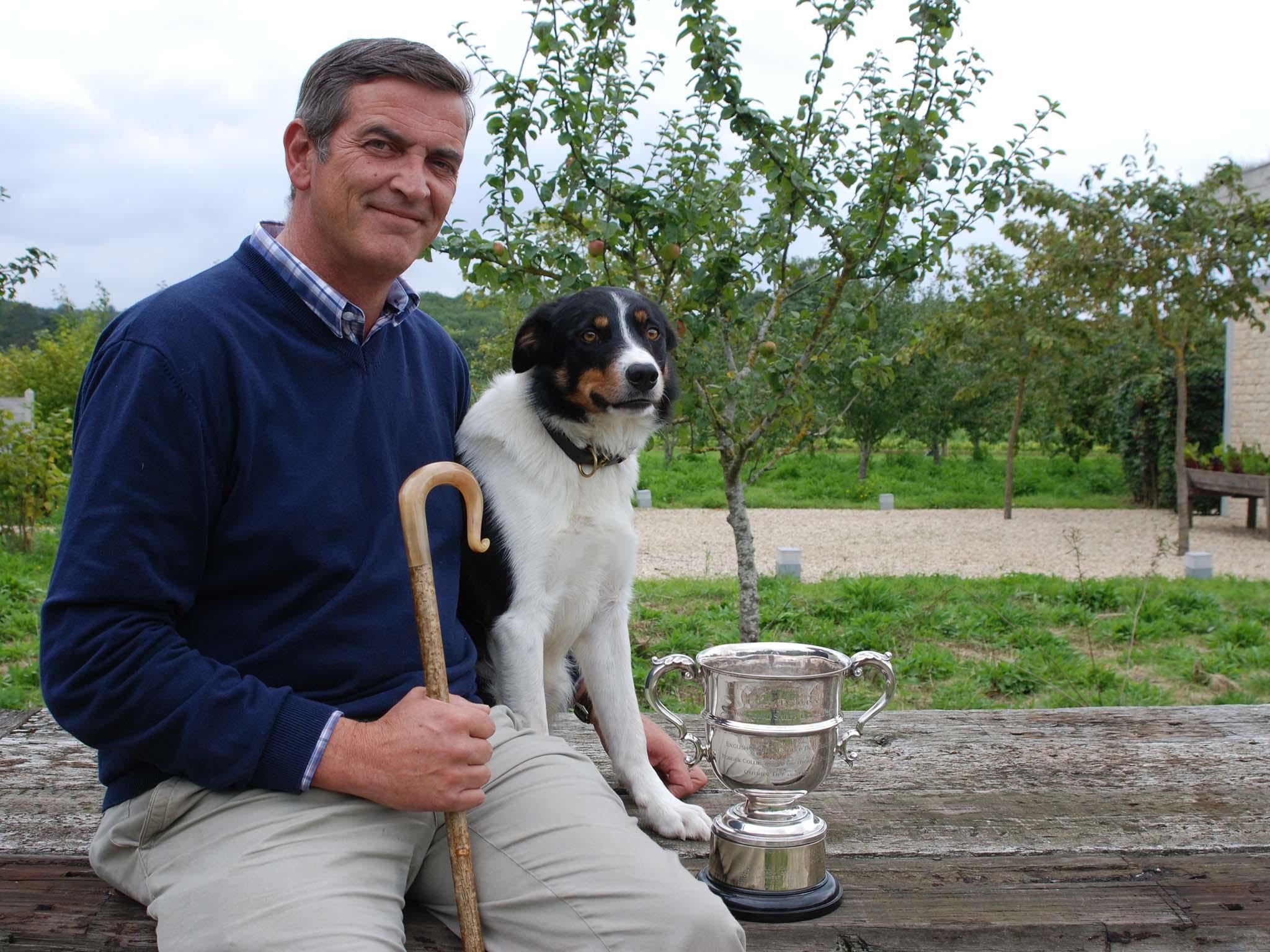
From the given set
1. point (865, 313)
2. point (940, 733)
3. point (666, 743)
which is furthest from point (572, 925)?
point (865, 313)

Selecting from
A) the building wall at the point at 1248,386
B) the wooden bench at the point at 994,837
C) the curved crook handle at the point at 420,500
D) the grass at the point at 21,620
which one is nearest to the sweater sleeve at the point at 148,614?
the curved crook handle at the point at 420,500

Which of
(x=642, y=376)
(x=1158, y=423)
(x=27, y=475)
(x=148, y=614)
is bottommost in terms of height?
(x=27, y=475)

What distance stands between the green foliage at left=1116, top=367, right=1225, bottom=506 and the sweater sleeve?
58.8 ft

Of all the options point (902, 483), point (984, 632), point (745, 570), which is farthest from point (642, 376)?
point (902, 483)

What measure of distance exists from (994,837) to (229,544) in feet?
5.59

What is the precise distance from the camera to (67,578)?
64.8 inches

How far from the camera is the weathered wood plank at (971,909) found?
1859mm

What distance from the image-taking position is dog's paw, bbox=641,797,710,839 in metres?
2.36

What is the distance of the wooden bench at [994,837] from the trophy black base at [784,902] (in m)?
0.02

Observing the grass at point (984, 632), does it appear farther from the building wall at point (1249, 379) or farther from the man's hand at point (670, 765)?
the building wall at point (1249, 379)

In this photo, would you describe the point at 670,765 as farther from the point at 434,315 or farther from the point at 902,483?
the point at 434,315

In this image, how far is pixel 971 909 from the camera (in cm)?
195

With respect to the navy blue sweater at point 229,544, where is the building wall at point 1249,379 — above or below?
above

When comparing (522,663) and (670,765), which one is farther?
(670,765)
